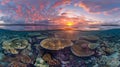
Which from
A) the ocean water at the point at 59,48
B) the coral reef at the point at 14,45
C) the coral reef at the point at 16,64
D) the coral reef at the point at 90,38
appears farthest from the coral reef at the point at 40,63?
the coral reef at the point at 90,38

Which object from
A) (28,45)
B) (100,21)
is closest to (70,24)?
(100,21)

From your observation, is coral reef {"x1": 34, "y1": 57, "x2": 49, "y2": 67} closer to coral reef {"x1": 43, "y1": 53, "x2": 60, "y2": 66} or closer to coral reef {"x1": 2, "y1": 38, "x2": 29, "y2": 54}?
coral reef {"x1": 43, "y1": 53, "x2": 60, "y2": 66}

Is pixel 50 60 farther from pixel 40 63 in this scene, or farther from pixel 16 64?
pixel 16 64

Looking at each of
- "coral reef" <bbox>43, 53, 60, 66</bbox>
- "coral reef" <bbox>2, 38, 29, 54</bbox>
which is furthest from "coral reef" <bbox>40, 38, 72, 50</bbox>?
"coral reef" <bbox>2, 38, 29, 54</bbox>

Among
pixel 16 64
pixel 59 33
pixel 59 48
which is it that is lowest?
pixel 16 64

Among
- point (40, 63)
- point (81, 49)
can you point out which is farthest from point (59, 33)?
point (40, 63)

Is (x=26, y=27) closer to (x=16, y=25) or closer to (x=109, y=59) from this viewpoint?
(x=16, y=25)

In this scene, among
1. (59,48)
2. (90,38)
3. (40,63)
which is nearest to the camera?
(40,63)

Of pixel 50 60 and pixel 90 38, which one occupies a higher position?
pixel 90 38
